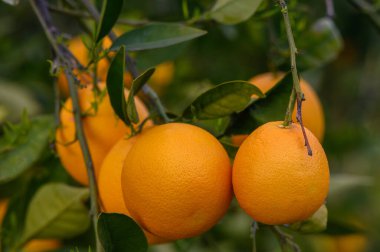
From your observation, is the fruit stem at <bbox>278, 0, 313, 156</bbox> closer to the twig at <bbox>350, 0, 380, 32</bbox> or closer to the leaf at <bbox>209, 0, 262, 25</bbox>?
the leaf at <bbox>209, 0, 262, 25</bbox>

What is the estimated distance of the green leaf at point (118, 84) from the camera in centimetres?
96

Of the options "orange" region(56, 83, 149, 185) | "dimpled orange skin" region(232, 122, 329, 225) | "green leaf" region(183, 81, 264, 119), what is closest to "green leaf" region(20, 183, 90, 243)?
"orange" region(56, 83, 149, 185)

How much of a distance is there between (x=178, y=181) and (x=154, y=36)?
0.34 m

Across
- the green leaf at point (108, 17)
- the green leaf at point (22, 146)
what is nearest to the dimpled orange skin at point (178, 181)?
the green leaf at point (108, 17)

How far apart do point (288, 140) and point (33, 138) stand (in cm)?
60

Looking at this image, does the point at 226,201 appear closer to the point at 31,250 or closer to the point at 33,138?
the point at 33,138

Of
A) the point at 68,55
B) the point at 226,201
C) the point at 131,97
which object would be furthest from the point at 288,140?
the point at 68,55

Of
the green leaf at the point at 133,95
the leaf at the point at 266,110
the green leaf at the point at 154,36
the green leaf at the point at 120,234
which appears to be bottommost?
the green leaf at the point at 120,234

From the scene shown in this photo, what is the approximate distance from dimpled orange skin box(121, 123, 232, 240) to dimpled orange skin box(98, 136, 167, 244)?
2.1 inches

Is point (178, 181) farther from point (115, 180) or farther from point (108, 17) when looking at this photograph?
point (108, 17)

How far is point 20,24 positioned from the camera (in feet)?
7.98

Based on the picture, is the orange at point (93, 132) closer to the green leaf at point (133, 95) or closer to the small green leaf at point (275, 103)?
the green leaf at point (133, 95)

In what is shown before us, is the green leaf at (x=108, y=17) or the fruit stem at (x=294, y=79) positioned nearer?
the fruit stem at (x=294, y=79)

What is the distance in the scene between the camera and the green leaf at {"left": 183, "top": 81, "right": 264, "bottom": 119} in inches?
37.4
